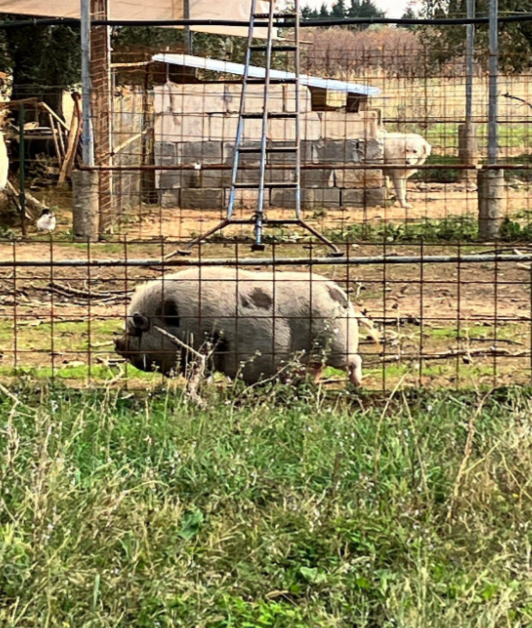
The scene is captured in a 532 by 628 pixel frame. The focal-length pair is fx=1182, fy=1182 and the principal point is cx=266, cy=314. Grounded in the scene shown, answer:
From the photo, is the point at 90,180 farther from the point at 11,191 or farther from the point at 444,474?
the point at 444,474

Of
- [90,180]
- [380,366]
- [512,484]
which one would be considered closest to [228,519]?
[512,484]

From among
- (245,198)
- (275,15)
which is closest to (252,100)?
(245,198)

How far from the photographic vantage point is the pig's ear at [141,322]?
268 inches

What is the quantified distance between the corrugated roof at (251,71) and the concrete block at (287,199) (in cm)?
163

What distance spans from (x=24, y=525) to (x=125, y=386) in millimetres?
2269

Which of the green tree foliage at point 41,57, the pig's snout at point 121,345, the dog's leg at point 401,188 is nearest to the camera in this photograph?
the pig's snout at point 121,345

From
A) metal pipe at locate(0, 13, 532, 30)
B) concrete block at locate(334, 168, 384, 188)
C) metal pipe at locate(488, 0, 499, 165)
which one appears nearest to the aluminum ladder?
metal pipe at locate(0, 13, 532, 30)

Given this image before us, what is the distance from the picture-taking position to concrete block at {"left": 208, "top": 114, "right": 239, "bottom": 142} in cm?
1742

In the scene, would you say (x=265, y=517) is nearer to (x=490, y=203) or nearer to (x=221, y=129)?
(x=490, y=203)

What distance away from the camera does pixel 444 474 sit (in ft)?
16.3

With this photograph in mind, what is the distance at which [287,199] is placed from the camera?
17609mm

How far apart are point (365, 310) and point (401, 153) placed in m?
10.5

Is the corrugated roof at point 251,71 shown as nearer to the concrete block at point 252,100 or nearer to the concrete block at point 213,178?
the concrete block at point 252,100

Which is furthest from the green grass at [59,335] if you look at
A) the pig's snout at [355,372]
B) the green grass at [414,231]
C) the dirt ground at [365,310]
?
the green grass at [414,231]
